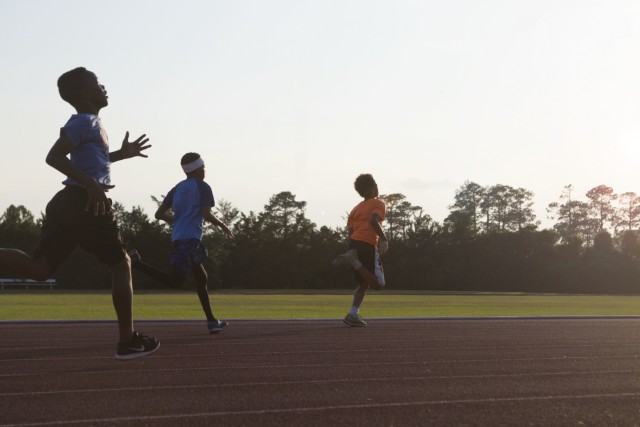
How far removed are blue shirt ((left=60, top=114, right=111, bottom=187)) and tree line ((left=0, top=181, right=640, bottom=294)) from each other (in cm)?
4737

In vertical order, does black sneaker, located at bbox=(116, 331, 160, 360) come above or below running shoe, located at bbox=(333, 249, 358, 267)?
below

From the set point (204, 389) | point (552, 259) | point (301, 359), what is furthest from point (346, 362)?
point (552, 259)

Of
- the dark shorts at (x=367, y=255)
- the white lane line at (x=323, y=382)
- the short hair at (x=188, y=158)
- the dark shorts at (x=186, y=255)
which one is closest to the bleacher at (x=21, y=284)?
the dark shorts at (x=367, y=255)

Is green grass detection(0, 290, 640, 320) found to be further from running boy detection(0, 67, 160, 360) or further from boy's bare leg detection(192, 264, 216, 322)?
running boy detection(0, 67, 160, 360)

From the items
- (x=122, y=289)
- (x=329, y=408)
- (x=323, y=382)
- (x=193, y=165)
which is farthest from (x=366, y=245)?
(x=329, y=408)

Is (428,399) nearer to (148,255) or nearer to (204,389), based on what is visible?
(204,389)

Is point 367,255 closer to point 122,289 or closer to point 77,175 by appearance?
point 122,289

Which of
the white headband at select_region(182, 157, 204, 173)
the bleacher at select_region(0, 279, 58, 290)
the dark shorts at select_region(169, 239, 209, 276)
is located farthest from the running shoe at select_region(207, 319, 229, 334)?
the bleacher at select_region(0, 279, 58, 290)

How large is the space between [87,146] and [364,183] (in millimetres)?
5531

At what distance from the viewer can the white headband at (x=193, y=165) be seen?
29.5 ft

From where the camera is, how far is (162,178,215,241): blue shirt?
866 centimetres

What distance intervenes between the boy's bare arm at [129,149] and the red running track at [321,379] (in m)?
1.68

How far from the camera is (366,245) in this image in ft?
35.2

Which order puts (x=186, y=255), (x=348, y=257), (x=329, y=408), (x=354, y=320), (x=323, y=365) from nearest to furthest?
(x=329, y=408) → (x=323, y=365) → (x=186, y=255) → (x=348, y=257) → (x=354, y=320)
